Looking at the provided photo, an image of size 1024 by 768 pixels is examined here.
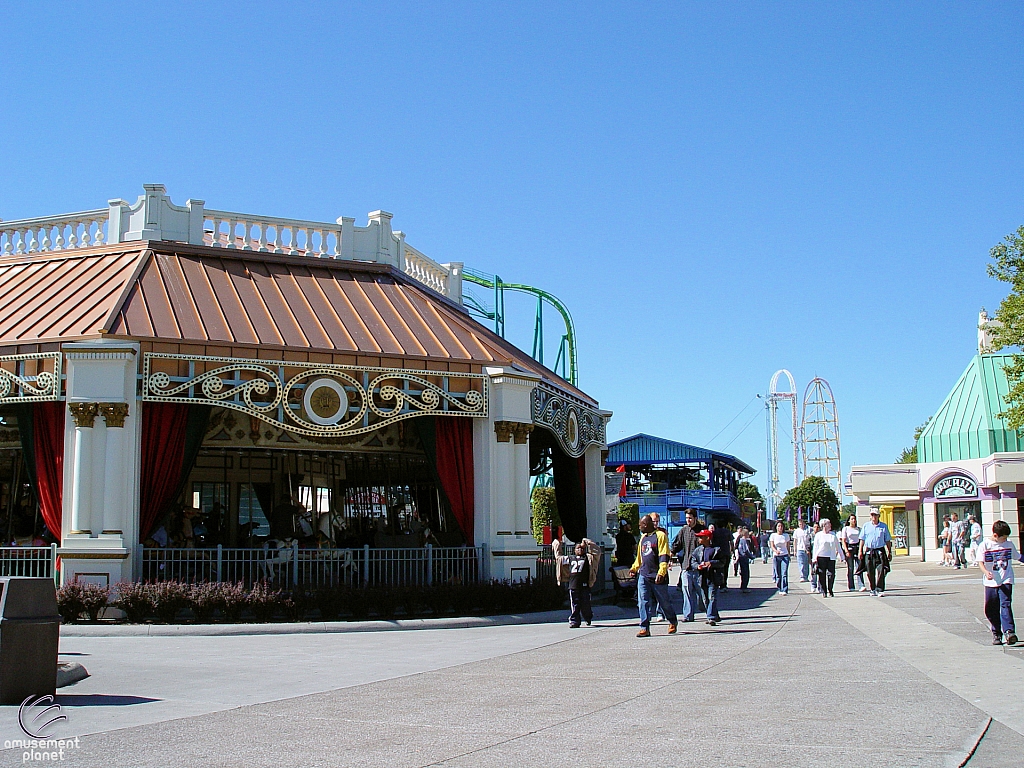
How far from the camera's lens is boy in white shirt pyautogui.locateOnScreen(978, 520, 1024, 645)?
41.9 ft

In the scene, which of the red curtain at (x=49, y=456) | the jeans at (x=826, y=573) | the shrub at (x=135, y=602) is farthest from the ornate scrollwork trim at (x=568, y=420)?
the red curtain at (x=49, y=456)

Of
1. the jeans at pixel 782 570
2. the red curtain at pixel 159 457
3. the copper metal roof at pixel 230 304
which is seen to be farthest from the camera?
the jeans at pixel 782 570

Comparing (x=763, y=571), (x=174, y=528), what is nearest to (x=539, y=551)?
(x=174, y=528)

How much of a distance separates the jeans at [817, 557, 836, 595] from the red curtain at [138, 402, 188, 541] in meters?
12.6

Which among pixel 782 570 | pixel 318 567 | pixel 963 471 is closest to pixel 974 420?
pixel 963 471

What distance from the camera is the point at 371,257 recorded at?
77.6 feet

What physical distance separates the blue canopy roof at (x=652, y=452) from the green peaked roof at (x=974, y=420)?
2285 cm

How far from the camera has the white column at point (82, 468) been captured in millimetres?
17500

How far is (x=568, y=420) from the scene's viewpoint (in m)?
23.4

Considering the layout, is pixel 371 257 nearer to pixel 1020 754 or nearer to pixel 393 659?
pixel 393 659

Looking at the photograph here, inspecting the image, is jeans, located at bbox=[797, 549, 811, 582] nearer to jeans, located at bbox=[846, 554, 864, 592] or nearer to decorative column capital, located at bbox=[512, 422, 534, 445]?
jeans, located at bbox=[846, 554, 864, 592]

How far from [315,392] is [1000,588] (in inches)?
455

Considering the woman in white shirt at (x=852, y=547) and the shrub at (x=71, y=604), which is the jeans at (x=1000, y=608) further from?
the shrub at (x=71, y=604)

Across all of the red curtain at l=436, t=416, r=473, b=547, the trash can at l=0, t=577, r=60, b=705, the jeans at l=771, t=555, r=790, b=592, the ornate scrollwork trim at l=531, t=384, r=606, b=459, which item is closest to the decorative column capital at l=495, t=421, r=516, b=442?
the red curtain at l=436, t=416, r=473, b=547
